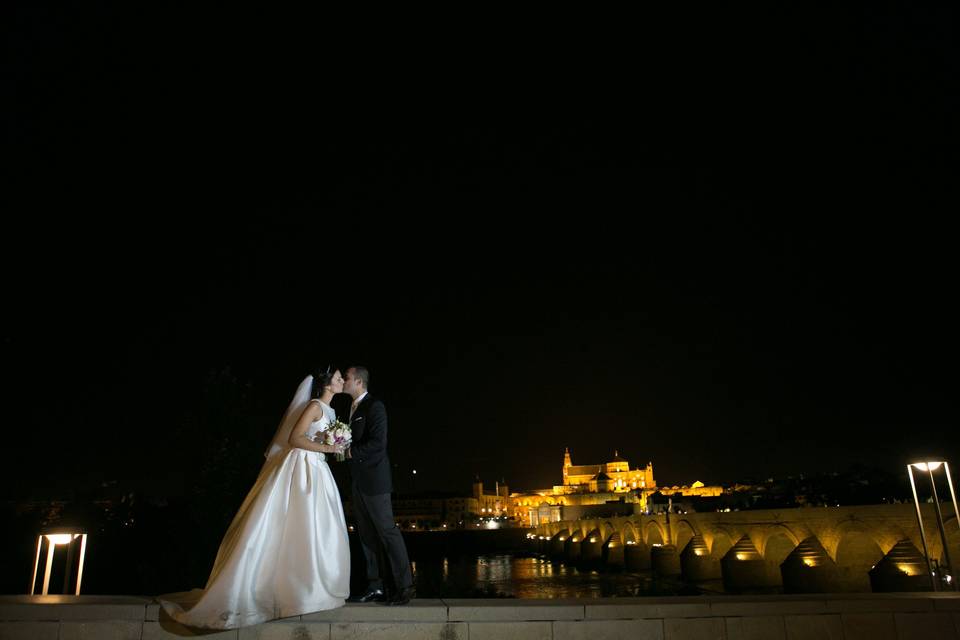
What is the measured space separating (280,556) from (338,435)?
3.74 ft

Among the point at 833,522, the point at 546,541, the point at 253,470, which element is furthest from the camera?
the point at 546,541

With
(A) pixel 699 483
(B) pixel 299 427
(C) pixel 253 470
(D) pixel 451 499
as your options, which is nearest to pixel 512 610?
(B) pixel 299 427

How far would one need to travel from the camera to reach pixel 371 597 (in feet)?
20.4

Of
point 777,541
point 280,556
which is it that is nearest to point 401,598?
point 280,556

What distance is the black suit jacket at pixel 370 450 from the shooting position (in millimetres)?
6230

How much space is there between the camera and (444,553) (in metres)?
97.7

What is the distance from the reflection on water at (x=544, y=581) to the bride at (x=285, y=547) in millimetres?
19064

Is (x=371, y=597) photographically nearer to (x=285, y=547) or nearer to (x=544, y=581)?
(x=285, y=547)

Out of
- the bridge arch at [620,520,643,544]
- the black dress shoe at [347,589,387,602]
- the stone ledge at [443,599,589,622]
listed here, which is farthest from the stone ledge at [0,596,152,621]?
the bridge arch at [620,520,643,544]

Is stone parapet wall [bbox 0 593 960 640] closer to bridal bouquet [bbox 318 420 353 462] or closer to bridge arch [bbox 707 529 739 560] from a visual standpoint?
bridal bouquet [bbox 318 420 353 462]

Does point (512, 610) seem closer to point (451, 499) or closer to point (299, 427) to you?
point (299, 427)

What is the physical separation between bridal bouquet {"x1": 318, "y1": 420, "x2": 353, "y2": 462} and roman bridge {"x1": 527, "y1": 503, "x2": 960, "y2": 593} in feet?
85.9

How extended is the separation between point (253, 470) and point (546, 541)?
80.1m

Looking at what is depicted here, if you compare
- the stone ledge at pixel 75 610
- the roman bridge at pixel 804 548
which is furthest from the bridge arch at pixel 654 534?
the stone ledge at pixel 75 610
